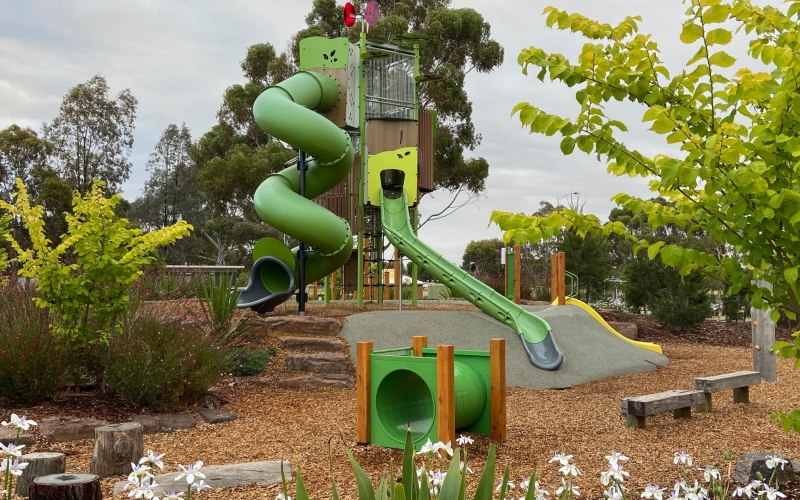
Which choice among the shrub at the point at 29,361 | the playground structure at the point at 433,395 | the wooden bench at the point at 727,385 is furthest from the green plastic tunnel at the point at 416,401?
the shrub at the point at 29,361

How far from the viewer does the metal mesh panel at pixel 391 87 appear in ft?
47.6

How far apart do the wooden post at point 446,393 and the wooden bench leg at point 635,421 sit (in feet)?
6.96

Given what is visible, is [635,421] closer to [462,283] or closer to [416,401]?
[416,401]

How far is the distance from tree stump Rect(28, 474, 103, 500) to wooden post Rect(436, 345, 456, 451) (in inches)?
91.5

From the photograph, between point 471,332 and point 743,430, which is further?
point 471,332

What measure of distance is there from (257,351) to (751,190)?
7.49 meters

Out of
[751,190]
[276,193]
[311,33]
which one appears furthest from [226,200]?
[751,190]

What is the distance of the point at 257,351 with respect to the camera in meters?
9.12

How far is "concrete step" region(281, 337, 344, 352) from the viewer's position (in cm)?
971

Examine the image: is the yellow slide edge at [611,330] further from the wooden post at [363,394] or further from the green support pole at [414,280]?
the wooden post at [363,394]

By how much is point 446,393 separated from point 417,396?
→ 1.09 meters

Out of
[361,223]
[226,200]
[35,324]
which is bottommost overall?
[35,324]

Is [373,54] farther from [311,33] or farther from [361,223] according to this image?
[311,33]

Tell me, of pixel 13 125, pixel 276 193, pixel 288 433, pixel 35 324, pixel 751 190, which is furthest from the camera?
pixel 13 125
